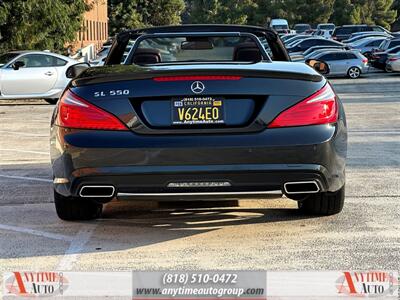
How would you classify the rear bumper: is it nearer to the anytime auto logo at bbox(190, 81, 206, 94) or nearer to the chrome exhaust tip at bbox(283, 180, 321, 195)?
the chrome exhaust tip at bbox(283, 180, 321, 195)

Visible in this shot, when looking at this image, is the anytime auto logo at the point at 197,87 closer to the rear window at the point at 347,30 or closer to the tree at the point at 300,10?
the rear window at the point at 347,30

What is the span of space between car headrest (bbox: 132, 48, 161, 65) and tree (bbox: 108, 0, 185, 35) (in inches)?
2672

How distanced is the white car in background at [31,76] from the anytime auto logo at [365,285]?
45.9ft

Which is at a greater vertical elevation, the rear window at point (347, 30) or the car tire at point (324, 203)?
the car tire at point (324, 203)

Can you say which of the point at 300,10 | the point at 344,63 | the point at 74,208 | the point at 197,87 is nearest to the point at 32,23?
the point at 344,63

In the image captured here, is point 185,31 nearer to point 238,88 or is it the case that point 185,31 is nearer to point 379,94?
point 238,88

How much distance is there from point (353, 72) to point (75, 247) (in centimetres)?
2508

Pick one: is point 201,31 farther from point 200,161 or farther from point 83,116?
point 200,161

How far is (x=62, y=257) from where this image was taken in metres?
4.71

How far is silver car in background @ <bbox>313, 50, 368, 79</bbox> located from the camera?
28.4m

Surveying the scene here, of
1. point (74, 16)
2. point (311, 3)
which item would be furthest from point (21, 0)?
point (311, 3)

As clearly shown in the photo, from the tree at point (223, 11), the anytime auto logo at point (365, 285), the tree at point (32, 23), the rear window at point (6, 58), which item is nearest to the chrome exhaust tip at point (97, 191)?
the anytime auto logo at point (365, 285)

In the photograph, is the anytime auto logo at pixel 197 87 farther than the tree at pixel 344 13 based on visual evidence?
No

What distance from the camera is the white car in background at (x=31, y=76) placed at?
1711 cm
